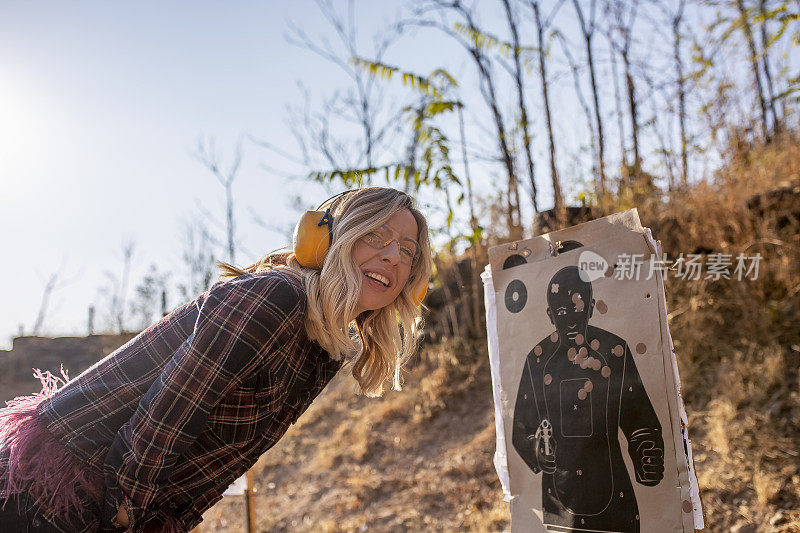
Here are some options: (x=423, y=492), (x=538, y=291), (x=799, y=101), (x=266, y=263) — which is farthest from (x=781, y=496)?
(x=799, y=101)

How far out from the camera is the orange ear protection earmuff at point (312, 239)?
1.65 metres

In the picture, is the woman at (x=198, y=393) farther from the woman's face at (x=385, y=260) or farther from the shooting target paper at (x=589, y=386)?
the shooting target paper at (x=589, y=386)

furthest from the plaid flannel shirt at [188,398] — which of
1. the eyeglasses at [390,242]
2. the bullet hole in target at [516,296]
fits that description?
the bullet hole in target at [516,296]

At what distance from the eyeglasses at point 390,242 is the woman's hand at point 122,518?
939 millimetres

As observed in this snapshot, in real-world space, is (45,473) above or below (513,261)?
below

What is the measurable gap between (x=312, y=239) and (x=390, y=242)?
23cm

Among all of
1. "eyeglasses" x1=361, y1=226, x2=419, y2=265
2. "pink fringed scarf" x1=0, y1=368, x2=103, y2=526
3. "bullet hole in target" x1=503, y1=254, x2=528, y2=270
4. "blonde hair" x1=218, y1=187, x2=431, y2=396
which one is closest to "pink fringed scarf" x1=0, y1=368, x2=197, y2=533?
"pink fringed scarf" x1=0, y1=368, x2=103, y2=526

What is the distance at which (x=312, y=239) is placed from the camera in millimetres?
1649

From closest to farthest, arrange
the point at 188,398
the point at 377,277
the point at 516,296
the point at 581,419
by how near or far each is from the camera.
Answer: the point at 188,398 → the point at 377,277 → the point at 581,419 → the point at 516,296

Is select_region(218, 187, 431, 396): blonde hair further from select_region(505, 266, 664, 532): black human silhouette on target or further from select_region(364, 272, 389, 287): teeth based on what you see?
select_region(505, 266, 664, 532): black human silhouette on target

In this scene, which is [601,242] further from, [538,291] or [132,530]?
[132,530]

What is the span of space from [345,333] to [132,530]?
732mm

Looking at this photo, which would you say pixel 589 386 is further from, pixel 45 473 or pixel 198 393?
pixel 45 473

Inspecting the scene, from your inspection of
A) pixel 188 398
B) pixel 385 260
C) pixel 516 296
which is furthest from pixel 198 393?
pixel 516 296
